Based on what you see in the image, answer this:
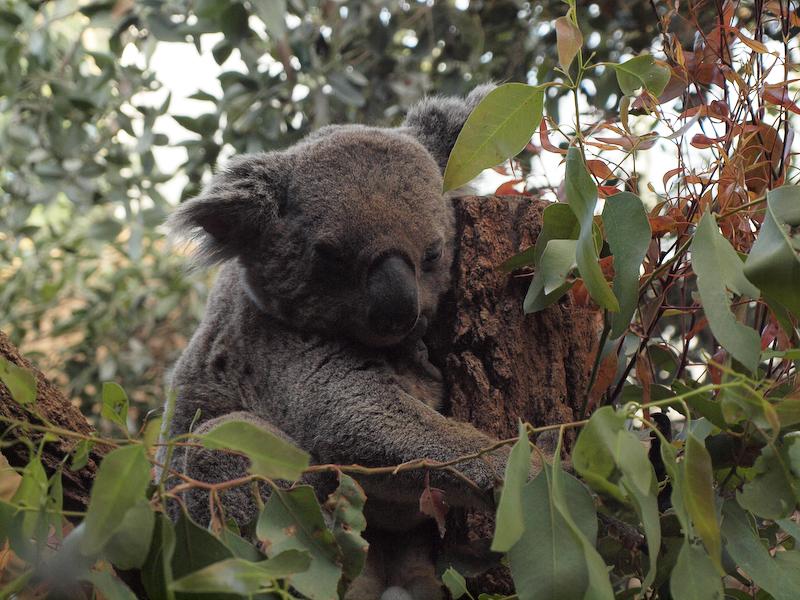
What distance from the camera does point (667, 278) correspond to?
1.77 meters

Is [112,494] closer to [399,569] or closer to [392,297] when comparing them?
[392,297]

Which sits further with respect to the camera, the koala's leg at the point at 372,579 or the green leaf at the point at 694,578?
the koala's leg at the point at 372,579

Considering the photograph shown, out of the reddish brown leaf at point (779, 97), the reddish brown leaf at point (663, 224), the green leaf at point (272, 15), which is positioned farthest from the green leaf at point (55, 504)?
the green leaf at point (272, 15)

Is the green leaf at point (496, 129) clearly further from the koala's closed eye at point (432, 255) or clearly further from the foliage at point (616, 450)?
the koala's closed eye at point (432, 255)

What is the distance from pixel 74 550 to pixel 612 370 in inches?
44.8

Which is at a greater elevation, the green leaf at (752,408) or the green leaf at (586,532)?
the green leaf at (752,408)

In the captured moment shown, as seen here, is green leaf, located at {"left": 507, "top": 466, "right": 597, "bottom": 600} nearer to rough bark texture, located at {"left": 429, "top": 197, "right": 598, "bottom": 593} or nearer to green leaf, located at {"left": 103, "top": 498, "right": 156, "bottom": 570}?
green leaf, located at {"left": 103, "top": 498, "right": 156, "bottom": 570}

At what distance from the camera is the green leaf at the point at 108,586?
1216mm

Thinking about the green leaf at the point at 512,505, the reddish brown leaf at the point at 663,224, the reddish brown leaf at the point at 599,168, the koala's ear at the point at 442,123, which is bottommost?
the green leaf at the point at 512,505

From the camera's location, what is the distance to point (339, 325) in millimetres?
2309

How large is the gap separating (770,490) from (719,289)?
0.34 m

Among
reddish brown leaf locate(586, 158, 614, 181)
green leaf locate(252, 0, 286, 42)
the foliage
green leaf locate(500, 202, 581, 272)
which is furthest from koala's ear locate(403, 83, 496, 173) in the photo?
green leaf locate(500, 202, 581, 272)

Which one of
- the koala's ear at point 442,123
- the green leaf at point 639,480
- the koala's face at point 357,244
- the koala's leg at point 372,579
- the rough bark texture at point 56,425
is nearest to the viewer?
the green leaf at point 639,480

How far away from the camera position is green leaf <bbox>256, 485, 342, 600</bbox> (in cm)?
131
